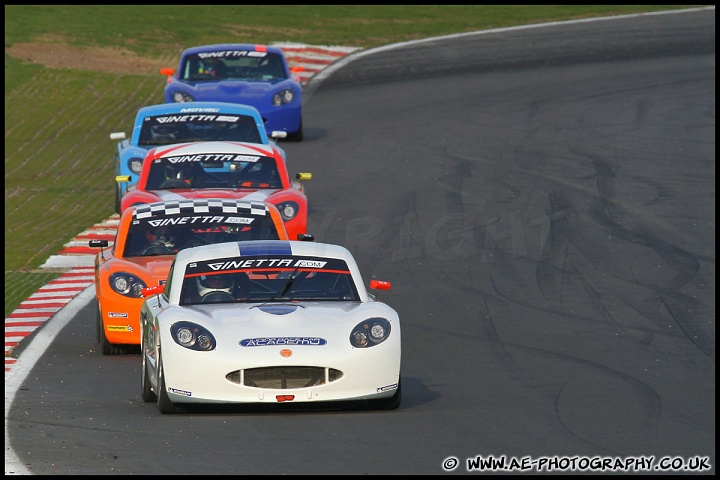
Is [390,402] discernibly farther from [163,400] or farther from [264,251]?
[264,251]

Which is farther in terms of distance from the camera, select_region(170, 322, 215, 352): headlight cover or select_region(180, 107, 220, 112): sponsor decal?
select_region(180, 107, 220, 112): sponsor decal

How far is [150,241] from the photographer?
43.9ft

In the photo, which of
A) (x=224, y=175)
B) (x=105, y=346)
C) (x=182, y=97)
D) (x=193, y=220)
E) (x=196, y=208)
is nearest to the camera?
(x=105, y=346)

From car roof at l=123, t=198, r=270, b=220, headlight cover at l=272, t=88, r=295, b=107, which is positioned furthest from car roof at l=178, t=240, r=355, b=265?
headlight cover at l=272, t=88, r=295, b=107

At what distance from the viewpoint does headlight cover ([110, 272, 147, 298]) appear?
12.5 m

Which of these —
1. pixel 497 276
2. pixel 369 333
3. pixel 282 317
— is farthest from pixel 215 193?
pixel 369 333

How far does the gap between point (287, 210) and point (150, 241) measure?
3.10 meters

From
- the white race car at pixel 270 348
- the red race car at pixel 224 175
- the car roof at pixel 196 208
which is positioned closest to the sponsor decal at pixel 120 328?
the car roof at pixel 196 208

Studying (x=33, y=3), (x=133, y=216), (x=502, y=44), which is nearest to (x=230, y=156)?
(x=133, y=216)

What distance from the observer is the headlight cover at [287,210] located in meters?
16.2

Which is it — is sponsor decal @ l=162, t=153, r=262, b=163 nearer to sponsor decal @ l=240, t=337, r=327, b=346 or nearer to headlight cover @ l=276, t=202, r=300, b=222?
headlight cover @ l=276, t=202, r=300, b=222

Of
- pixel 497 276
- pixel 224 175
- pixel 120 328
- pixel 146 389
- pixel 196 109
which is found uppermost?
pixel 196 109

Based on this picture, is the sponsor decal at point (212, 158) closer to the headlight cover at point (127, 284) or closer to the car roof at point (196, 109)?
the car roof at point (196, 109)
